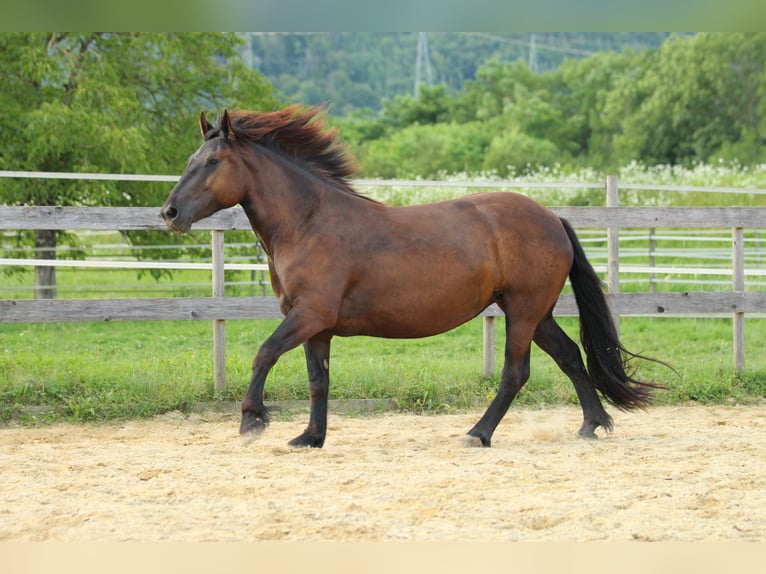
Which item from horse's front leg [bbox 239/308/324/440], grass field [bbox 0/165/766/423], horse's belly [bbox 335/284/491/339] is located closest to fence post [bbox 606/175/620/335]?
grass field [bbox 0/165/766/423]

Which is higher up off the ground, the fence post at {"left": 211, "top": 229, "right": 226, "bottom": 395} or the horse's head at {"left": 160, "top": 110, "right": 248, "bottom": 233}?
the horse's head at {"left": 160, "top": 110, "right": 248, "bottom": 233}

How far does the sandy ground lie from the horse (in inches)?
15.8

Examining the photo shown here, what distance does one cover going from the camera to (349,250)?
5.32 meters

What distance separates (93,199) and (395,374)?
5.48m

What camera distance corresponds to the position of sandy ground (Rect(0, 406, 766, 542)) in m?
3.53

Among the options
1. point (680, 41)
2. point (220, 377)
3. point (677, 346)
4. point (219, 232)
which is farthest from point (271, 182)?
point (680, 41)

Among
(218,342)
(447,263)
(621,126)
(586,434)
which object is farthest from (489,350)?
(621,126)

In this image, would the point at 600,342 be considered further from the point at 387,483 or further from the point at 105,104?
the point at 105,104

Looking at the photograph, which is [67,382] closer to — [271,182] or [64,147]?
[271,182]

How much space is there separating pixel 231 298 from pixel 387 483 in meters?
3.01

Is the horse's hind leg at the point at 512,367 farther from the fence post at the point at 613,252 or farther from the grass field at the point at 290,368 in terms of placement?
the fence post at the point at 613,252

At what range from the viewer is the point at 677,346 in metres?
9.62

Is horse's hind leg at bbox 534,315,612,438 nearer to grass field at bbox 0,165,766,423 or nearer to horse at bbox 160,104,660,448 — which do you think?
horse at bbox 160,104,660,448

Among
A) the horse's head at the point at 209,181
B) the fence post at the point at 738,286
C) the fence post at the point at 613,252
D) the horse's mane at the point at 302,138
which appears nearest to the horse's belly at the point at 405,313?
the horse's mane at the point at 302,138
